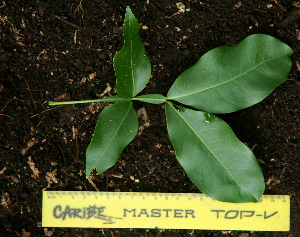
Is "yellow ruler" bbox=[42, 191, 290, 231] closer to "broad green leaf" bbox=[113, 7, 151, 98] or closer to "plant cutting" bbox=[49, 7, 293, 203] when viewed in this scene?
"plant cutting" bbox=[49, 7, 293, 203]

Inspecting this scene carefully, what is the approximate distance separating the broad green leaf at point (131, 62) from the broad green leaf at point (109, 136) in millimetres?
94

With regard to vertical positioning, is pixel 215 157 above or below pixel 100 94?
below

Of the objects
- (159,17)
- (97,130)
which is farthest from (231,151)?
(159,17)

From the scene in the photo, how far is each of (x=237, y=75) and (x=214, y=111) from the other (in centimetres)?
20

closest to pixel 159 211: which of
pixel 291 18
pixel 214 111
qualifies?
pixel 214 111

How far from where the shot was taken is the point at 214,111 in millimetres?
1364

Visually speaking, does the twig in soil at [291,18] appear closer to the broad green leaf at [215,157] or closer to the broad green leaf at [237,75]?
the broad green leaf at [237,75]

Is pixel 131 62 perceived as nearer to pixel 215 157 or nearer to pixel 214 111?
pixel 214 111

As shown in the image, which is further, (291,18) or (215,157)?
(291,18)

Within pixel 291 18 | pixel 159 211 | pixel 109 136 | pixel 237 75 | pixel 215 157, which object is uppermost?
pixel 291 18

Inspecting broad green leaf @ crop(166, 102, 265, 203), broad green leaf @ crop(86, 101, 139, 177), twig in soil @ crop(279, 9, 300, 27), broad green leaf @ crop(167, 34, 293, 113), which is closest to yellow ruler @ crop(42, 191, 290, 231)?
broad green leaf @ crop(166, 102, 265, 203)

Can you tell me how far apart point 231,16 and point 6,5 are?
125 centimetres

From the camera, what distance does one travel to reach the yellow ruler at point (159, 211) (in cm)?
156

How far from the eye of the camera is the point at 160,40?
1.53m
